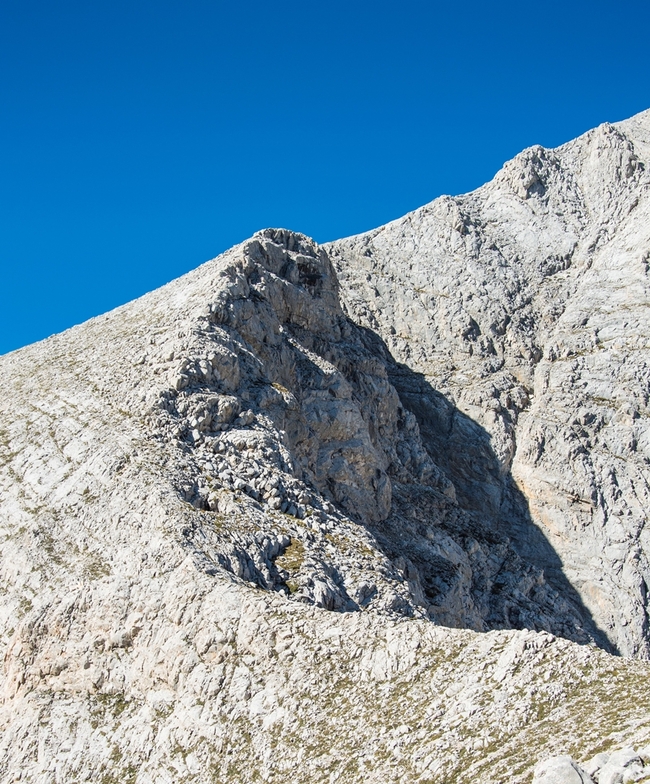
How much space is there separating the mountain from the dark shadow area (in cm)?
23

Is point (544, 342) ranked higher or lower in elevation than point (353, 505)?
higher

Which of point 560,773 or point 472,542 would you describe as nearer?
point 560,773

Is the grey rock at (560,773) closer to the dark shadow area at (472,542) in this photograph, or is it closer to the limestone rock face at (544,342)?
the dark shadow area at (472,542)

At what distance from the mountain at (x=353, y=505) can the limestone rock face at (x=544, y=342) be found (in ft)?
0.83

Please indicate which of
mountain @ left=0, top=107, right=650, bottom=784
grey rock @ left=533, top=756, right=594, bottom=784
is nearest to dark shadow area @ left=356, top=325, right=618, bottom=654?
mountain @ left=0, top=107, right=650, bottom=784

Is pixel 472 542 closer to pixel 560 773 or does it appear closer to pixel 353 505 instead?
pixel 353 505

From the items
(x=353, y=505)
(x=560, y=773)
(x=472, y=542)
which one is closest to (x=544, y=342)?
(x=472, y=542)

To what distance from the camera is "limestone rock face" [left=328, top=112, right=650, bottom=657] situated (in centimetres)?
7119

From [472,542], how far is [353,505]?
9347mm

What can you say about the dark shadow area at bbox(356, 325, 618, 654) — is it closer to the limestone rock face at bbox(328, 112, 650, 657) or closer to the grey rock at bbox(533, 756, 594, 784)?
the limestone rock face at bbox(328, 112, 650, 657)

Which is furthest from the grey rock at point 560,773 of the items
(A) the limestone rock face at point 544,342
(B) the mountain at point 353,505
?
(A) the limestone rock face at point 544,342

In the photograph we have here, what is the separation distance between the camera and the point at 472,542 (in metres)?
62.6

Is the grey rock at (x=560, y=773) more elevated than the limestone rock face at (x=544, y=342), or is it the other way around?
the limestone rock face at (x=544, y=342)

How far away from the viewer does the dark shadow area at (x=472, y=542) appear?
56.5 metres
